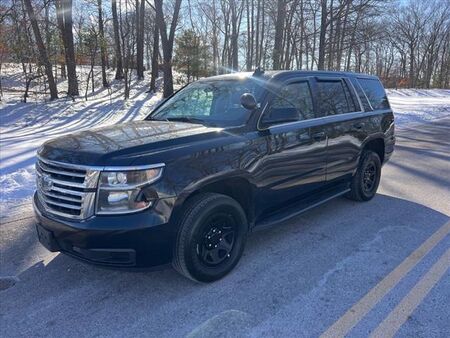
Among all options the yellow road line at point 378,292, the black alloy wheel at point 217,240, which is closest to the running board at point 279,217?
the black alloy wheel at point 217,240

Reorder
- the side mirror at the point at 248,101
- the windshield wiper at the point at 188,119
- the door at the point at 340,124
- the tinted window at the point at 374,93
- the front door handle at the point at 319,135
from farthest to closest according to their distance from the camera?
the tinted window at the point at 374,93 → the door at the point at 340,124 → the front door handle at the point at 319,135 → the windshield wiper at the point at 188,119 → the side mirror at the point at 248,101

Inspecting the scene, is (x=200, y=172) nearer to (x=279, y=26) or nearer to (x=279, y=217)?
(x=279, y=217)

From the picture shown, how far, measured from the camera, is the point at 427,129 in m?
14.3

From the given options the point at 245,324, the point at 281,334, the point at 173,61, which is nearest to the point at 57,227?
the point at 245,324

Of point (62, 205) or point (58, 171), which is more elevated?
point (58, 171)

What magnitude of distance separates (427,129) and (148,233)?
46.5 ft

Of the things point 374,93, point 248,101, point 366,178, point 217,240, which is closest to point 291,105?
point 248,101

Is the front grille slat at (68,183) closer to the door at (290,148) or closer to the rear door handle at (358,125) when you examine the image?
the door at (290,148)

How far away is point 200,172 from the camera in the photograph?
313 centimetres

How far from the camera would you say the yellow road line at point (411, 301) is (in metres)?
2.76

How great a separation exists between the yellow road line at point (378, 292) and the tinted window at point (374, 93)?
7.20 ft

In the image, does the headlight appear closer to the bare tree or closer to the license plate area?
the license plate area

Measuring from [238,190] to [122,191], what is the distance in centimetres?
120

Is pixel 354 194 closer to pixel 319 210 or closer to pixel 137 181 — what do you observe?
pixel 319 210
